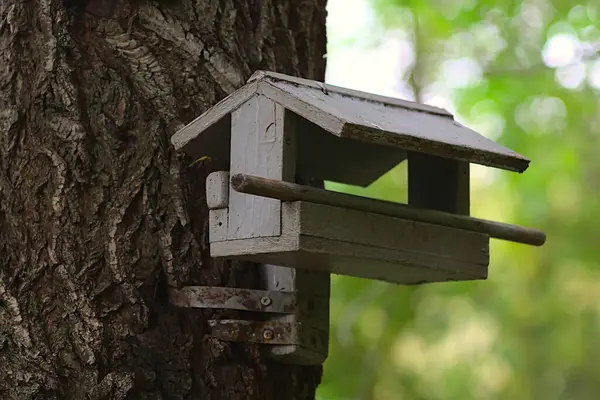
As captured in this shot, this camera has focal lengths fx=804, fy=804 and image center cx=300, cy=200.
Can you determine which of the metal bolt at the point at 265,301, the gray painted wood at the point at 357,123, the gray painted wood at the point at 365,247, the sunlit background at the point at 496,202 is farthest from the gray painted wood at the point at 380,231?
the sunlit background at the point at 496,202

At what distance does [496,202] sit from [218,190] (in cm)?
386

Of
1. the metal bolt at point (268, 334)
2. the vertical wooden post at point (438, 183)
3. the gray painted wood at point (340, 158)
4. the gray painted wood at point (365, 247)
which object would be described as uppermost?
the gray painted wood at point (340, 158)

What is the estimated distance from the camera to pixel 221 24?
149cm

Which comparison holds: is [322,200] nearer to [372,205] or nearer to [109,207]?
[372,205]

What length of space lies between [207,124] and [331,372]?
241cm

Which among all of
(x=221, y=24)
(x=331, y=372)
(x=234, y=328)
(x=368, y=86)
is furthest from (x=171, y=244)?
(x=368, y=86)

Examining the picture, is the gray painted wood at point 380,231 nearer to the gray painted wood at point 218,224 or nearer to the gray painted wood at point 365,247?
the gray painted wood at point 365,247

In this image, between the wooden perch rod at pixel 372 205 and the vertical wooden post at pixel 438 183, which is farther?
the vertical wooden post at pixel 438 183

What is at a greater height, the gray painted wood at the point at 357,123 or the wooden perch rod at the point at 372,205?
the gray painted wood at the point at 357,123

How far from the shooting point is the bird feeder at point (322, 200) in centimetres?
118

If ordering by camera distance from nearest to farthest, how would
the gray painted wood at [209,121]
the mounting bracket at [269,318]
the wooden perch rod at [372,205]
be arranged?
the wooden perch rod at [372,205]
the gray painted wood at [209,121]
the mounting bracket at [269,318]

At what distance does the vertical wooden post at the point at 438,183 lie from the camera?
57.6 inches

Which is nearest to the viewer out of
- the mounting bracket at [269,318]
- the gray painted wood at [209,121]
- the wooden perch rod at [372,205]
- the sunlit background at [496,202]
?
the wooden perch rod at [372,205]

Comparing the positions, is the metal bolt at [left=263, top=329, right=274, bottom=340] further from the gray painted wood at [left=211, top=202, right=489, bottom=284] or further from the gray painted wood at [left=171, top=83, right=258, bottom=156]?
the gray painted wood at [left=171, top=83, right=258, bottom=156]
